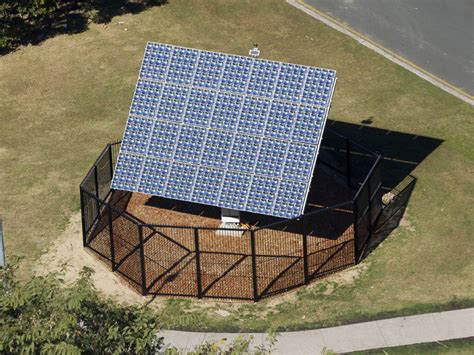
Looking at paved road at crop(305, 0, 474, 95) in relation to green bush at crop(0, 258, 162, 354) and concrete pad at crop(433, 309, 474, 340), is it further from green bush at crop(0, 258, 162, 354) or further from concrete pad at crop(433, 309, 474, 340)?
green bush at crop(0, 258, 162, 354)

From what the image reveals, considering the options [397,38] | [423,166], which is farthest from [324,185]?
[397,38]

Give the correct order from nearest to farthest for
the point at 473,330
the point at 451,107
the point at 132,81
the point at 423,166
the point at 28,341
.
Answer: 1. the point at 28,341
2. the point at 473,330
3. the point at 423,166
4. the point at 451,107
5. the point at 132,81

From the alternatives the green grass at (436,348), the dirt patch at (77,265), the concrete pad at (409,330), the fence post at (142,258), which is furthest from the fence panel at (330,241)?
the dirt patch at (77,265)

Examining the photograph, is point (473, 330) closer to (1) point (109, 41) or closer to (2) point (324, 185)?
(2) point (324, 185)

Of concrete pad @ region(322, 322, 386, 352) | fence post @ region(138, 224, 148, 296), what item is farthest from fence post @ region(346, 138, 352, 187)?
fence post @ region(138, 224, 148, 296)

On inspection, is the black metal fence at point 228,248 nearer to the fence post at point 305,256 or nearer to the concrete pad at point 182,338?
the fence post at point 305,256

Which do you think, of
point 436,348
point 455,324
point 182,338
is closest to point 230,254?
point 182,338
